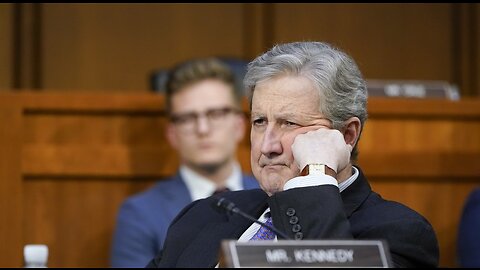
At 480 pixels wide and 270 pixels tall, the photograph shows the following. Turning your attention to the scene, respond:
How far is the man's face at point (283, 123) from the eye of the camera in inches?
94.7

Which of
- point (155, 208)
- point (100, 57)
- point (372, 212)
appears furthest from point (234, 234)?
point (100, 57)

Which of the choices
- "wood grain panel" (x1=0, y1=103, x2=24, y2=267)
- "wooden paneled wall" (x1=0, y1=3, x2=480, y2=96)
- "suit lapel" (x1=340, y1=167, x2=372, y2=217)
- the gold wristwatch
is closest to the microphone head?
the gold wristwatch

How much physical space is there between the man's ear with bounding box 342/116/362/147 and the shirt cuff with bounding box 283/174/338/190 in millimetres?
246

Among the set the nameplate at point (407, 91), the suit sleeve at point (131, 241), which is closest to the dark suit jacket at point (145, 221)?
the suit sleeve at point (131, 241)

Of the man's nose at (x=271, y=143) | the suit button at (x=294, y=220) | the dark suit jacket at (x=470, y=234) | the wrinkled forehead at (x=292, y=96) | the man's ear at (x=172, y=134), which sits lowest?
the dark suit jacket at (x=470, y=234)

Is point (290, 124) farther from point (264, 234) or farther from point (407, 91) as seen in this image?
point (407, 91)

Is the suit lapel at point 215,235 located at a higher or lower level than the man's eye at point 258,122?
lower

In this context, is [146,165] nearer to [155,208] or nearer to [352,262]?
[155,208]

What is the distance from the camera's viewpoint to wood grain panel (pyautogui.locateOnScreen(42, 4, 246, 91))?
5152 millimetres

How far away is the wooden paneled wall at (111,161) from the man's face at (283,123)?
5.48ft

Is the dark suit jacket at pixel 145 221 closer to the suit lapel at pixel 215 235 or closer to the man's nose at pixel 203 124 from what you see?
the man's nose at pixel 203 124

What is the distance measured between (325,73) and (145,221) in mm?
1608

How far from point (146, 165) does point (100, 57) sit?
123cm

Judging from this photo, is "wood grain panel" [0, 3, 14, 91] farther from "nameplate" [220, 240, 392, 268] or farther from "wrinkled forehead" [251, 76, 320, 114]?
"nameplate" [220, 240, 392, 268]
